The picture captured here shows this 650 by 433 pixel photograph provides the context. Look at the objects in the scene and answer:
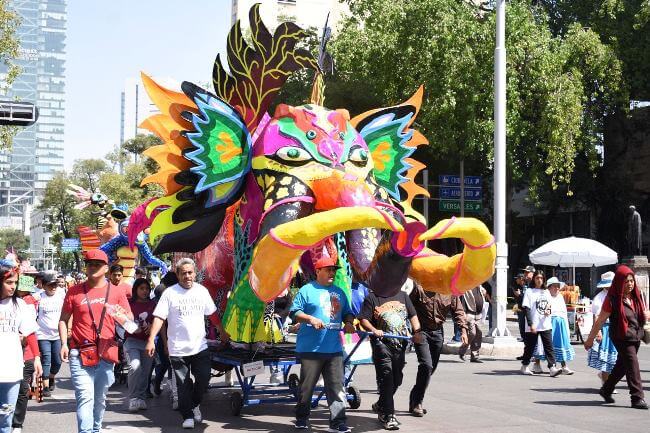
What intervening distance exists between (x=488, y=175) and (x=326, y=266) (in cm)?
2812

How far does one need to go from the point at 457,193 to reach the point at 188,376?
22913 millimetres

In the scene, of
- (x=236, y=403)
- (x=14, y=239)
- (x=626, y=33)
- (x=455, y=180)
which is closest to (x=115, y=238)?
(x=236, y=403)

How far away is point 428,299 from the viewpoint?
10508mm

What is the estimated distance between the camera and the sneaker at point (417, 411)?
10.1m

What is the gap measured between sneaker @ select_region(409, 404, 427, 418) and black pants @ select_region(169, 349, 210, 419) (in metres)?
2.27

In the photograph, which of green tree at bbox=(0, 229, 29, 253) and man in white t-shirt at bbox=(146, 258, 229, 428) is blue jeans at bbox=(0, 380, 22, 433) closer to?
man in white t-shirt at bbox=(146, 258, 229, 428)

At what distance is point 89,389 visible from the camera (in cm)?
805

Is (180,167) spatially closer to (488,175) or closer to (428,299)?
(428,299)

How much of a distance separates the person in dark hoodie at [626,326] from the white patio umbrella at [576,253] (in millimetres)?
12325

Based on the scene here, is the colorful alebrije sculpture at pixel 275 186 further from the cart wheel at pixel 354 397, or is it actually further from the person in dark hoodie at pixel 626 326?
the person in dark hoodie at pixel 626 326

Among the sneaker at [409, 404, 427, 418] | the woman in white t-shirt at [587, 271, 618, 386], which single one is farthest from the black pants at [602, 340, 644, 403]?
the sneaker at [409, 404, 427, 418]

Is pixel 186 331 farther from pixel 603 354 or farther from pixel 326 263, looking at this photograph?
pixel 603 354

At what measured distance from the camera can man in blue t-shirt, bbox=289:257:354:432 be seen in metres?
8.89

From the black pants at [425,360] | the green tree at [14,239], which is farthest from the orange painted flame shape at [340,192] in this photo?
the green tree at [14,239]
